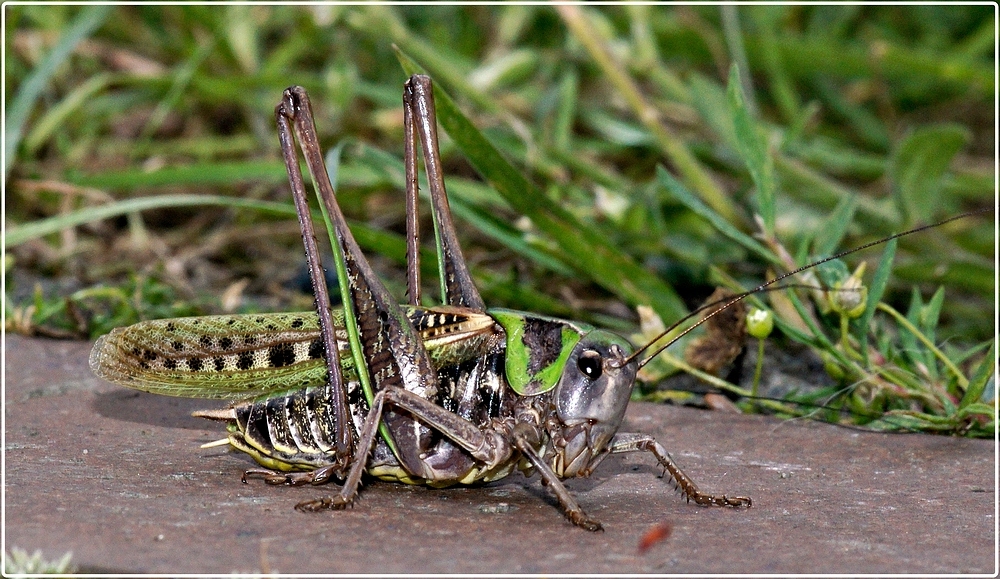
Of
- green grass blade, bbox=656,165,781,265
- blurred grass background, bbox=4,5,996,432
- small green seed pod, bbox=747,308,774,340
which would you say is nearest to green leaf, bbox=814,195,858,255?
blurred grass background, bbox=4,5,996,432

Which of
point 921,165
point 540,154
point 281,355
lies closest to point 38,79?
point 540,154

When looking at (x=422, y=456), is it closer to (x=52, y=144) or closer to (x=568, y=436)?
(x=568, y=436)

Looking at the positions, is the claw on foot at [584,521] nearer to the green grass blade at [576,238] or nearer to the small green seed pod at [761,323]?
the small green seed pod at [761,323]

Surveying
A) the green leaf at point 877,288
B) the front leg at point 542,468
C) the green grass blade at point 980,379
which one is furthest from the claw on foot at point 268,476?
the green grass blade at point 980,379

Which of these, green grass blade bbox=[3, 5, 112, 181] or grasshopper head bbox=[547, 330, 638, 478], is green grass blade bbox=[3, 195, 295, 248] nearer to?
green grass blade bbox=[3, 5, 112, 181]

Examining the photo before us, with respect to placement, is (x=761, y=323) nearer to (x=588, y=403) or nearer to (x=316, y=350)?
(x=588, y=403)

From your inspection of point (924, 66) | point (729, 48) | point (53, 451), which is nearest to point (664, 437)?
point (53, 451)
